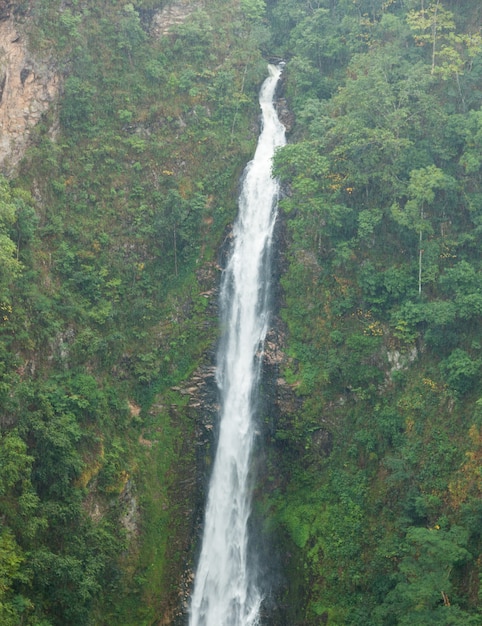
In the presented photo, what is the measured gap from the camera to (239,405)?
27.3 m

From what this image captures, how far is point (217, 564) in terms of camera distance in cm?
2464

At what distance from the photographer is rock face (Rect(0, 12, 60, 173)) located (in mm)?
27203

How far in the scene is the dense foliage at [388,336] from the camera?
2111 cm

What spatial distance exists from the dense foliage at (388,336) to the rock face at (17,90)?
1091 centimetres

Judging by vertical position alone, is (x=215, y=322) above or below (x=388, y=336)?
above

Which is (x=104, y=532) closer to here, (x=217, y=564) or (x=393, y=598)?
(x=217, y=564)

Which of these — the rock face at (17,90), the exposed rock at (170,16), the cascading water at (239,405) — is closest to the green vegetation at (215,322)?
the exposed rock at (170,16)

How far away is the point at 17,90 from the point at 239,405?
1656cm

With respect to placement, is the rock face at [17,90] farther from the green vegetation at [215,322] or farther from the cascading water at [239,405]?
the cascading water at [239,405]

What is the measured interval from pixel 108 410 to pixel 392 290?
39.7ft

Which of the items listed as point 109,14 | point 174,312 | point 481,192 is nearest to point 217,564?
point 174,312

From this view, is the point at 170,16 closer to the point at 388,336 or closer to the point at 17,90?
the point at 17,90

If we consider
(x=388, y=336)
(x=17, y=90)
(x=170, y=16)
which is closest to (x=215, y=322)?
(x=388, y=336)

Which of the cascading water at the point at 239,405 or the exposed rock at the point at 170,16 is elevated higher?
the exposed rock at the point at 170,16
